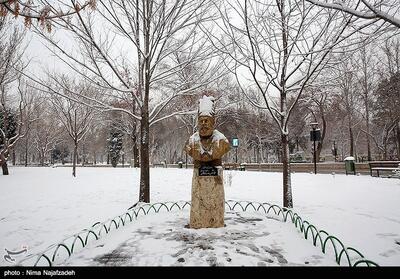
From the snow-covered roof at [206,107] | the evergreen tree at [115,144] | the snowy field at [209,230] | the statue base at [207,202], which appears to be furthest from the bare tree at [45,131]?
the statue base at [207,202]

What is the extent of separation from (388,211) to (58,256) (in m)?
8.53

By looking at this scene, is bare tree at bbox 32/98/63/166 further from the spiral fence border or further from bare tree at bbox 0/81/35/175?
the spiral fence border

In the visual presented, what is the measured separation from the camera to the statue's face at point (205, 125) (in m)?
6.15

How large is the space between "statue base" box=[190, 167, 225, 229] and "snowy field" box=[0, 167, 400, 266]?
23 cm

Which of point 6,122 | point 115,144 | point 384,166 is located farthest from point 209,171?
point 115,144

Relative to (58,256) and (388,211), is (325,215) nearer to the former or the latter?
(388,211)

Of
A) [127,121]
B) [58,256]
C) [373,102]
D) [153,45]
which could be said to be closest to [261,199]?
[153,45]

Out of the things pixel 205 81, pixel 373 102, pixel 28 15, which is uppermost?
pixel 373 102

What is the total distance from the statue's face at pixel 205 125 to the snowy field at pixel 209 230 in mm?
2176

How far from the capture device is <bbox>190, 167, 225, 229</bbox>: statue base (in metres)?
6.10

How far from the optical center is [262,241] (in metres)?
5.17

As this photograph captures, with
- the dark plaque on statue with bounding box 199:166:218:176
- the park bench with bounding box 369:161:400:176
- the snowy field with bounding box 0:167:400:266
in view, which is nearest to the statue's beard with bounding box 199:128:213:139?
the dark plaque on statue with bounding box 199:166:218:176

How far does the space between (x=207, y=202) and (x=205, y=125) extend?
175cm

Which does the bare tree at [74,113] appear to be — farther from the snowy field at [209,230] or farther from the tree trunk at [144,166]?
the tree trunk at [144,166]
